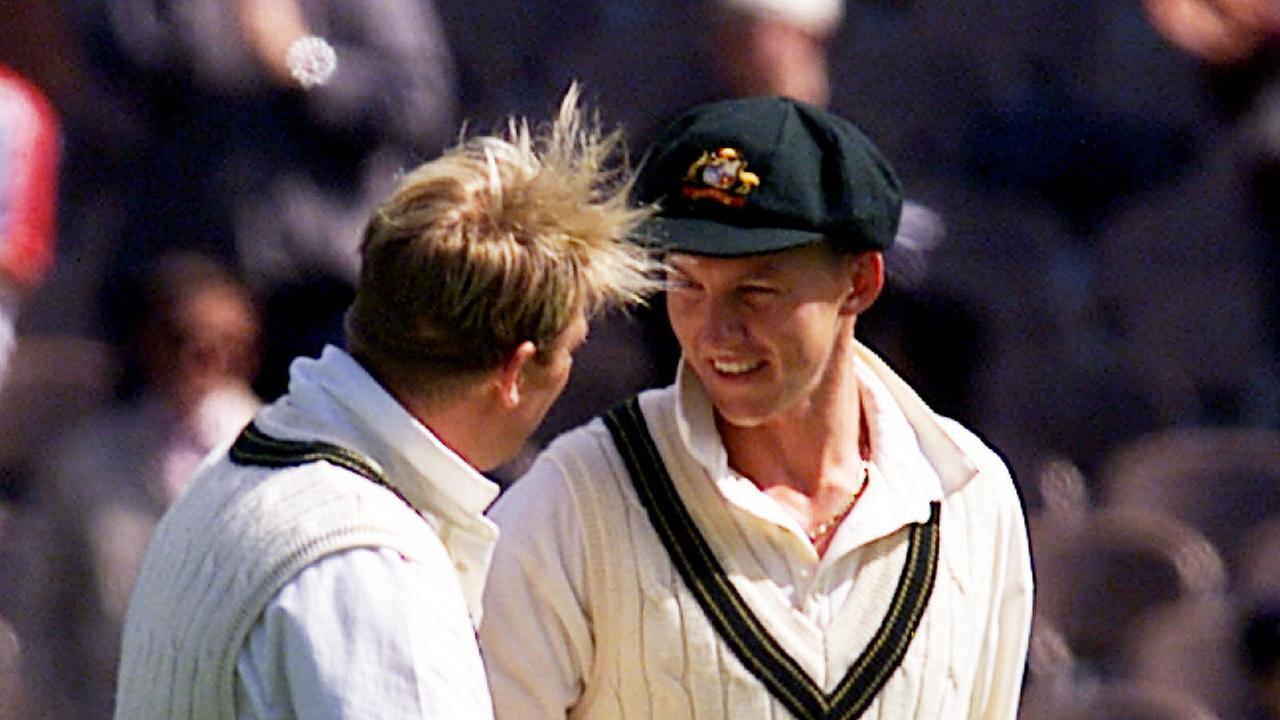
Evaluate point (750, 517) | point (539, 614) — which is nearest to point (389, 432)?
point (539, 614)

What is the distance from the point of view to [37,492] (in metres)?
4.31

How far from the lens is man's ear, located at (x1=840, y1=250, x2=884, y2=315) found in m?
2.92

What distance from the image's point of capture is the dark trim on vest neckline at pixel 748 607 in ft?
9.11

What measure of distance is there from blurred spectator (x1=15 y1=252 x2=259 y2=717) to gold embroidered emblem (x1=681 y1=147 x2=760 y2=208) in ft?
5.48

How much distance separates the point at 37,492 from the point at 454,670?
2.42 metres

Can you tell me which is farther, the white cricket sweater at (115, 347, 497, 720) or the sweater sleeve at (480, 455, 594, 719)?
the sweater sleeve at (480, 455, 594, 719)

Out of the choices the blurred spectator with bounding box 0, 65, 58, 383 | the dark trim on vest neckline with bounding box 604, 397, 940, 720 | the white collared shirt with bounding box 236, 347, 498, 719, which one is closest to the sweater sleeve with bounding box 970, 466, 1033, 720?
the dark trim on vest neckline with bounding box 604, 397, 940, 720

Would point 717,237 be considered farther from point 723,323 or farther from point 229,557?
point 229,557

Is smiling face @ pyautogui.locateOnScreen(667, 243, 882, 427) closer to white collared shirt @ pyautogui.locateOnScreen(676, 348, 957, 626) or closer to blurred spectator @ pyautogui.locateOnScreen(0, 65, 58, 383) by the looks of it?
white collared shirt @ pyautogui.locateOnScreen(676, 348, 957, 626)

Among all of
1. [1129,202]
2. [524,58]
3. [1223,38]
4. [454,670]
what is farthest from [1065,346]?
[454,670]

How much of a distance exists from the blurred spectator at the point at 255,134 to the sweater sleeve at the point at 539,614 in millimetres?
1728

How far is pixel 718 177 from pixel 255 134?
1.95 m

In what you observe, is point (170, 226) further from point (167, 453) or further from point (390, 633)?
point (390, 633)

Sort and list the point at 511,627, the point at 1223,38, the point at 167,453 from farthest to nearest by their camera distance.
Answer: the point at 1223,38, the point at 167,453, the point at 511,627
